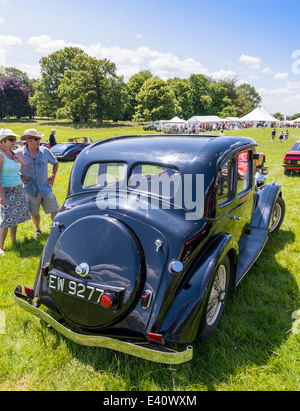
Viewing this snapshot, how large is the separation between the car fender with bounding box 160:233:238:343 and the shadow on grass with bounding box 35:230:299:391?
1.21 ft

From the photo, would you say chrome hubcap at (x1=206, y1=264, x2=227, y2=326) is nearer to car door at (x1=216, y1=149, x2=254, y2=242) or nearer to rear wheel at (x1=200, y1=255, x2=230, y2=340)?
rear wheel at (x1=200, y1=255, x2=230, y2=340)

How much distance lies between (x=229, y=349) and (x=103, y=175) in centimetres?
232

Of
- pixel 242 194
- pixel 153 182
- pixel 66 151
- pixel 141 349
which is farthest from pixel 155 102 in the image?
pixel 141 349

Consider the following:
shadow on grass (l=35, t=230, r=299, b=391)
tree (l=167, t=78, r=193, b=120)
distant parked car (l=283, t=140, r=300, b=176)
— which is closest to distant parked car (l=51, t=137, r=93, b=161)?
distant parked car (l=283, t=140, r=300, b=176)

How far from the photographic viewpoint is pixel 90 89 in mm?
49531

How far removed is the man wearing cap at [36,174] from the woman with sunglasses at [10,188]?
0.60 feet

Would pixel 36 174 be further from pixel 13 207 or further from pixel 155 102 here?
pixel 155 102

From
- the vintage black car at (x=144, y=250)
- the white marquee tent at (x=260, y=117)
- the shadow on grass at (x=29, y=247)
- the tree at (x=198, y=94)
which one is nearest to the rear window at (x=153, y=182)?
the vintage black car at (x=144, y=250)

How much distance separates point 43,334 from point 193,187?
7.01 feet

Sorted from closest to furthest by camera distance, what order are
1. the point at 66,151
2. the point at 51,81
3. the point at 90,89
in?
1. the point at 66,151
2. the point at 90,89
3. the point at 51,81

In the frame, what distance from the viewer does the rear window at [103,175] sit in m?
3.11

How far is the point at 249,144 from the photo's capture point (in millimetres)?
3707

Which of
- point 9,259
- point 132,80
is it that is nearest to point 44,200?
point 9,259
